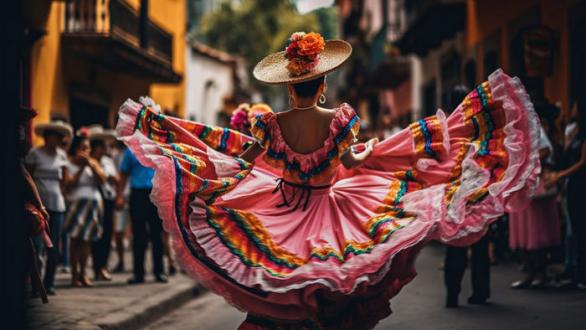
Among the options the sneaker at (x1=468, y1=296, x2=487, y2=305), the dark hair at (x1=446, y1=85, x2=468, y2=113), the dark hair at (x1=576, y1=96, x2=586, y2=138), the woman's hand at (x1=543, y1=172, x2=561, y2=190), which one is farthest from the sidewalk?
the dark hair at (x1=576, y1=96, x2=586, y2=138)

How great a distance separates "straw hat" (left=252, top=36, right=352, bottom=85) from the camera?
6289 millimetres

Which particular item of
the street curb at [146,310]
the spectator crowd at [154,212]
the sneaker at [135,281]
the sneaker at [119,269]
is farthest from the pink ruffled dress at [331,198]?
the sneaker at [119,269]

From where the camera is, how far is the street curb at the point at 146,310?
838 centimetres

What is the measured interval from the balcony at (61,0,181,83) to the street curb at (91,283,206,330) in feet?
29.0

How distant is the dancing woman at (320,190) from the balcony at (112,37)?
509 inches

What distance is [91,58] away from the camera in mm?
21016

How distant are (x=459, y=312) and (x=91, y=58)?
543 inches

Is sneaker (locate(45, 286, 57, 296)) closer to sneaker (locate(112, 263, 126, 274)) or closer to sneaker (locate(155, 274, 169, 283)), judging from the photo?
sneaker (locate(155, 274, 169, 283))

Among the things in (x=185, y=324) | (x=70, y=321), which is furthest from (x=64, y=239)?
(x=70, y=321)

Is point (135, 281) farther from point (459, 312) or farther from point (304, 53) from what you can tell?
point (304, 53)

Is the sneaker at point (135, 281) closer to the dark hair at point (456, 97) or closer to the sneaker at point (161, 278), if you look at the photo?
the sneaker at point (161, 278)

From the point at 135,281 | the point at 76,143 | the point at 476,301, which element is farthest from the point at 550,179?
the point at 76,143

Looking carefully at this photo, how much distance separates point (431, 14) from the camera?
79.7ft

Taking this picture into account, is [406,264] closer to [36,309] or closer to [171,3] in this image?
[36,309]
